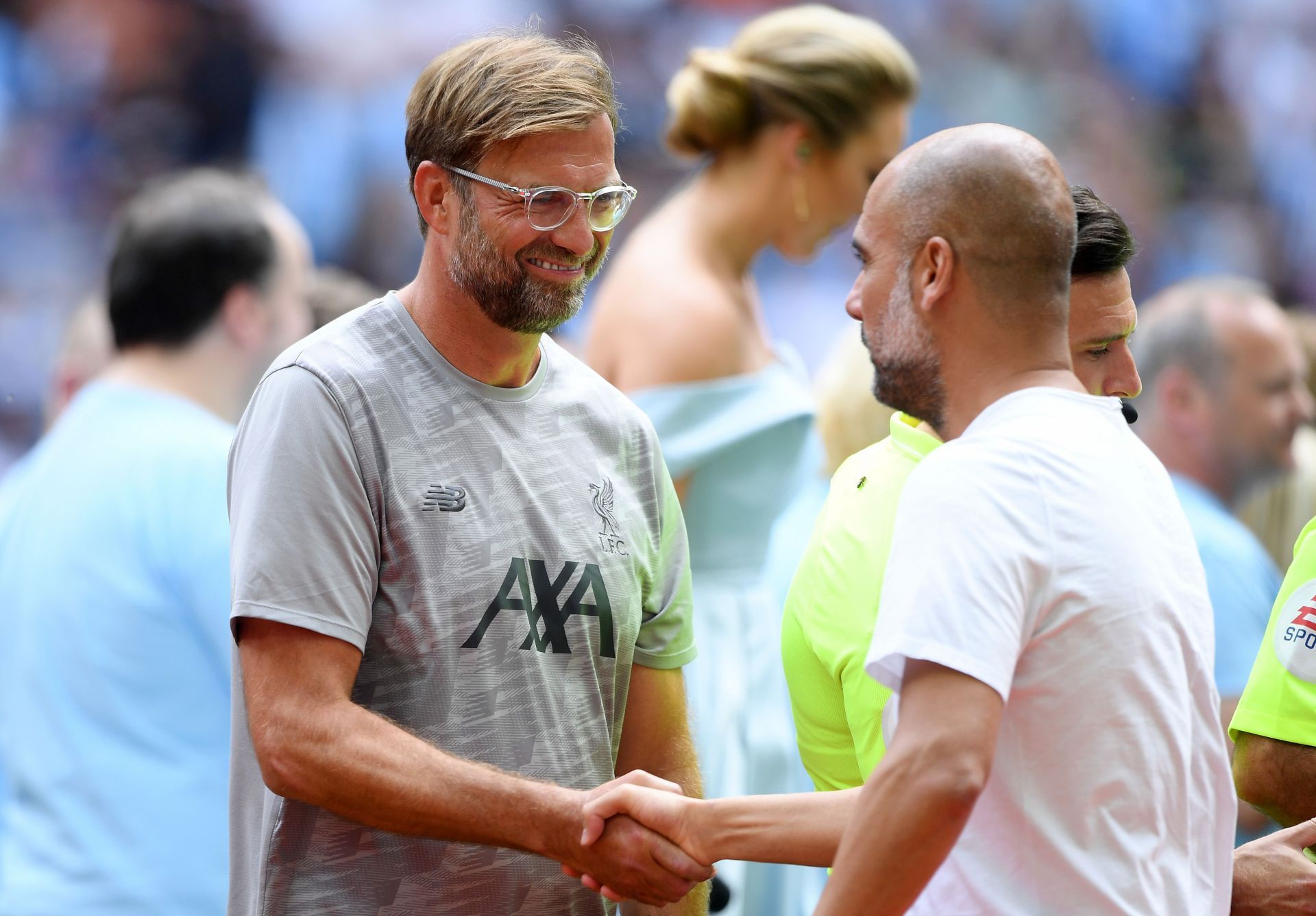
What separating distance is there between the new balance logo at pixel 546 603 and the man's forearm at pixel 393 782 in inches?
6.6

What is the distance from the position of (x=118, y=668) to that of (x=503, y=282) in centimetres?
147

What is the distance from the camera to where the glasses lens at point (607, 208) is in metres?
2.24

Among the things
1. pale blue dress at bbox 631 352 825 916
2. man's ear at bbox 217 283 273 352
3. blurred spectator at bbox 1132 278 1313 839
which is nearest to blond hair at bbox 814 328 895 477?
pale blue dress at bbox 631 352 825 916

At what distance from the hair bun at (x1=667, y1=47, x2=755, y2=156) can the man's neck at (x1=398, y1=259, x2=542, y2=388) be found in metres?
1.74

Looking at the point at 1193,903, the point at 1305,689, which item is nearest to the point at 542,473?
the point at 1193,903

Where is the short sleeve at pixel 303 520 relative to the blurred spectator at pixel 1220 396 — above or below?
above

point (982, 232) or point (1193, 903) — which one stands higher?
point (982, 232)

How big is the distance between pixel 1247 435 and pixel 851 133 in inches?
61.9

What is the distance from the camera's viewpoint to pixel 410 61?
22.4 feet

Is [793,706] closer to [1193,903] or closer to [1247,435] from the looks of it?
[1193,903]

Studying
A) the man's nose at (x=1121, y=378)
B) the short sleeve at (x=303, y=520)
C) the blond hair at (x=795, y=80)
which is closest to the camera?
the short sleeve at (x=303, y=520)

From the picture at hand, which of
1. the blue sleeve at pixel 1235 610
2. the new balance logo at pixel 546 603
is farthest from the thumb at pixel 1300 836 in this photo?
the blue sleeve at pixel 1235 610

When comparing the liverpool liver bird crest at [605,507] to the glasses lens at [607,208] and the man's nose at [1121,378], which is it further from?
the man's nose at [1121,378]

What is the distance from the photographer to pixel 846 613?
6.84 feet
